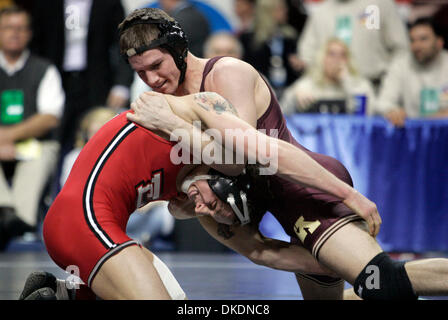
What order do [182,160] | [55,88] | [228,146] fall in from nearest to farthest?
[228,146] → [182,160] → [55,88]

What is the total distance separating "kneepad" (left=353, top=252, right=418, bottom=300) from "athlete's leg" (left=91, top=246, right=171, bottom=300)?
664 millimetres

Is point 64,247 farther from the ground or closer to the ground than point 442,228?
farther from the ground

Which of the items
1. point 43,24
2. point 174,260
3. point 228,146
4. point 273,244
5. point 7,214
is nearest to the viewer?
point 228,146

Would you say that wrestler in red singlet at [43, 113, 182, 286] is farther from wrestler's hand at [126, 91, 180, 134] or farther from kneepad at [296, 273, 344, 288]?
kneepad at [296, 273, 344, 288]

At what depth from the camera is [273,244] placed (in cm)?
311

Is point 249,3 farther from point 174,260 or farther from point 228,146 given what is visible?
point 228,146

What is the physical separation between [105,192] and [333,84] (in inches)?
125

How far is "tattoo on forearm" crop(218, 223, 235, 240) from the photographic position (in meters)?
3.05

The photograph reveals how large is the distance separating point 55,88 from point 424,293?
409 centimetres

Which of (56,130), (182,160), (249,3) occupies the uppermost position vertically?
(249,3)

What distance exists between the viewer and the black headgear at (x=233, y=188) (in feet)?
9.00

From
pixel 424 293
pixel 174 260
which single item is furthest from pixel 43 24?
pixel 424 293

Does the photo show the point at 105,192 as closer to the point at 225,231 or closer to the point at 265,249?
the point at 225,231

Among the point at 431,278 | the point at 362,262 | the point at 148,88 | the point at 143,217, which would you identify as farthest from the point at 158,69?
the point at 148,88
